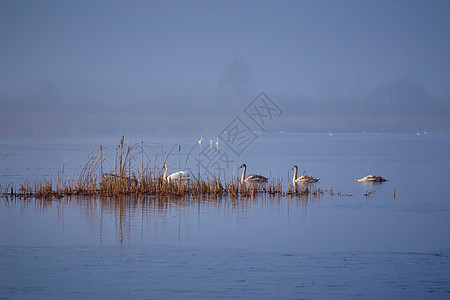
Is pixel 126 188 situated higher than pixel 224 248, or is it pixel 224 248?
pixel 126 188

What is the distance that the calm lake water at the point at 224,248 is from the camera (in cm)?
755

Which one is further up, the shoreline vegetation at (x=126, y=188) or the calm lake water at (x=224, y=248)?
the shoreline vegetation at (x=126, y=188)

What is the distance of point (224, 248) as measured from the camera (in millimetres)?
9859

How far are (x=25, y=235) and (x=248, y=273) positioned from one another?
4536mm

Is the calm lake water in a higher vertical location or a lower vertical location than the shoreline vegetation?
lower

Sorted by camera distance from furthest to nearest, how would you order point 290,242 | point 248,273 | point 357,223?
point 357,223
point 290,242
point 248,273

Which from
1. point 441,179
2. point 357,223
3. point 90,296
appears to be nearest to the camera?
point 90,296

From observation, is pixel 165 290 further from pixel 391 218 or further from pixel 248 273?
pixel 391 218

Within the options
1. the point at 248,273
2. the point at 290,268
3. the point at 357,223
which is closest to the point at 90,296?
the point at 248,273

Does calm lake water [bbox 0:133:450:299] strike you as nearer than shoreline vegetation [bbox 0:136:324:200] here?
Yes

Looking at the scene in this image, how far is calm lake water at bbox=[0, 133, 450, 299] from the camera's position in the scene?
7547 millimetres

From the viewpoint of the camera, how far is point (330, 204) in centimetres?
1520

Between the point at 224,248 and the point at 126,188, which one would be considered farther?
the point at 126,188

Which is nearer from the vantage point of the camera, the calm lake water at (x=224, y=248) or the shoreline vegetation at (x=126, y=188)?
the calm lake water at (x=224, y=248)
